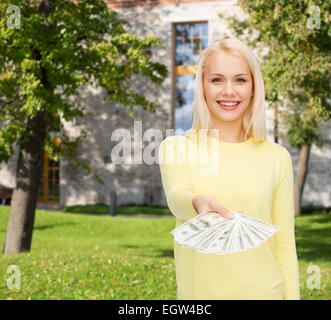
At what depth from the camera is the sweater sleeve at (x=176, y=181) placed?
72.6 inches

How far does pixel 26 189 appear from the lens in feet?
37.4

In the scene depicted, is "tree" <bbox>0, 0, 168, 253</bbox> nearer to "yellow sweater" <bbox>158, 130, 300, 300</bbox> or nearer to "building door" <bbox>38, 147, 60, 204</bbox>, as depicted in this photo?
"yellow sweater" <bbox>158, 130, 300, 300</bbox>

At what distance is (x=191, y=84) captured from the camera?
26234 mm

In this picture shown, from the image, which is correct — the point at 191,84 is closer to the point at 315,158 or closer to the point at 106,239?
the point at 315,158

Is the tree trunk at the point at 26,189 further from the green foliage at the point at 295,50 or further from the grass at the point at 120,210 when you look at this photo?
the grass at the point at 120,210

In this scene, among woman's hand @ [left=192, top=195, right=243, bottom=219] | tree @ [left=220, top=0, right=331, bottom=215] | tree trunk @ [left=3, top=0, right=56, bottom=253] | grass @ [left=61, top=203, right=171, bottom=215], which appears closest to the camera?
woman's hand @ [left=192, top=195, right=243, bottom=219]

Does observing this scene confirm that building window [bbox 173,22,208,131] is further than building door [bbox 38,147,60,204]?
No

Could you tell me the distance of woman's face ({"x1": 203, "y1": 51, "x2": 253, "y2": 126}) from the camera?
2014 mm

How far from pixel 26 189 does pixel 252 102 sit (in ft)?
32.9

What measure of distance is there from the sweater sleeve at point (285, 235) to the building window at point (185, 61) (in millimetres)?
24096

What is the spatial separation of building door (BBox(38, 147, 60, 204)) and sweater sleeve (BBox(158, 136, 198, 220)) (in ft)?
88.4

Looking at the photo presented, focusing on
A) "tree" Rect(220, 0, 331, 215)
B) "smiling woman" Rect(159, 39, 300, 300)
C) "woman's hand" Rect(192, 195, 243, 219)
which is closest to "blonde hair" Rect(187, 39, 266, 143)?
"smiling woman" Rect(159, 39, 300, 300)

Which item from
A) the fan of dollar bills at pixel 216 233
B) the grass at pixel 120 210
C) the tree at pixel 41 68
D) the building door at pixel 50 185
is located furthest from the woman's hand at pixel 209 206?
the building door at pixel 50 185

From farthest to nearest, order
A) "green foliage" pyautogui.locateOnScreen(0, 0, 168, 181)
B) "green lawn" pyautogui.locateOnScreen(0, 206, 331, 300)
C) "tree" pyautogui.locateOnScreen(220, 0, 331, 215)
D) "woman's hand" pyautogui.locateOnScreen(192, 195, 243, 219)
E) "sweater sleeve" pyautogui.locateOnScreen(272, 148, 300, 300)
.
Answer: "green foliage" pyautogui.locateOnScreen(0, 0, 168, 181) → "tree" pyautogui.locateOnScreen(220, 0, 331, 215) → "green lawn" pyautogui.locateOnScreen(0, 206, 331, 300) → "sweater sleeve" pyautogui.locateOnScreen(272, 148, 300, 300) → "woman's hand" pyautogui.locateOnScreen(192, 195, 243, 219)
